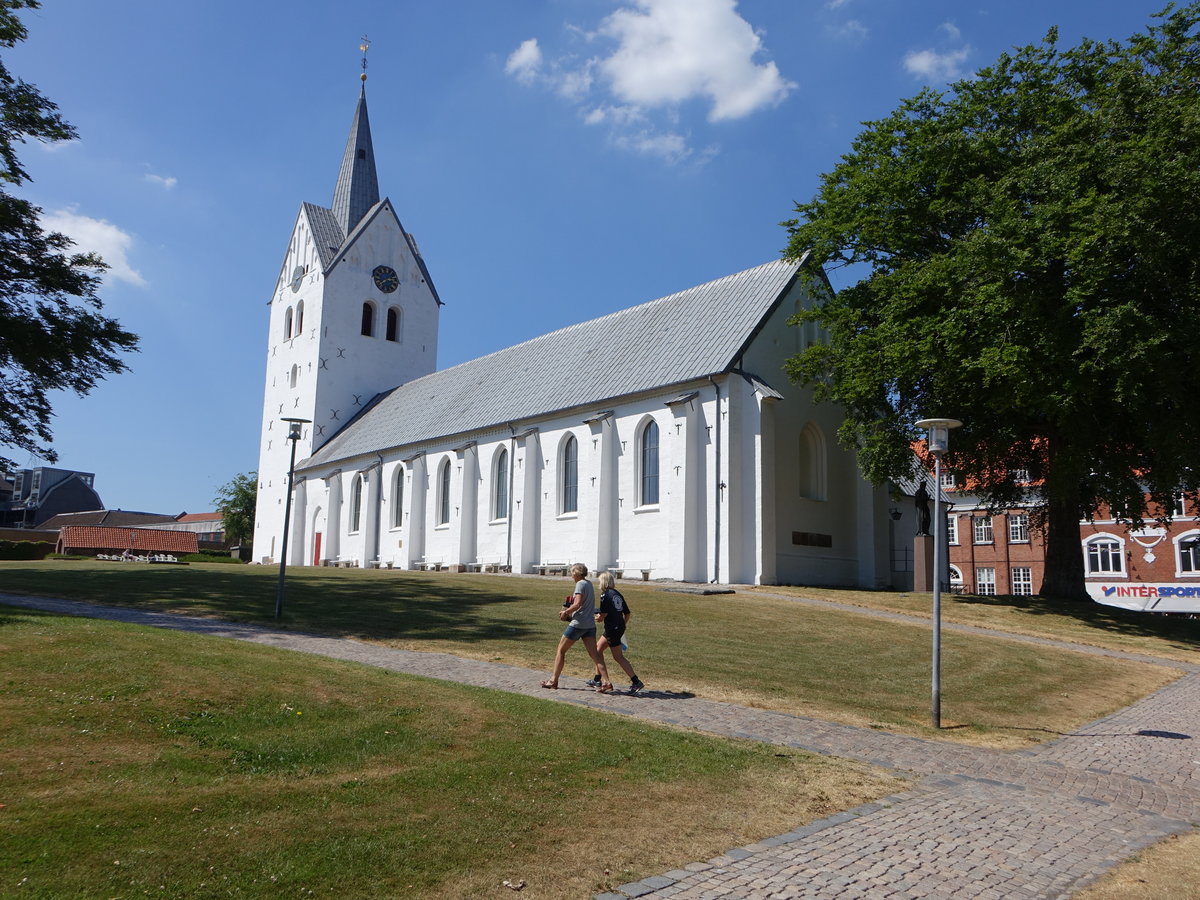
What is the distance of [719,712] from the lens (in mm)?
11516

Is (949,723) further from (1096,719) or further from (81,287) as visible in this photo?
(81,287)

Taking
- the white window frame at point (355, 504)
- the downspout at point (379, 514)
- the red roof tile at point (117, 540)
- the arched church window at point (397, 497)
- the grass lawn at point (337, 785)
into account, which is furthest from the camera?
the red roof tile at point (117, 540)

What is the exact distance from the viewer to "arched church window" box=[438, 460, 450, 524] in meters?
42.4

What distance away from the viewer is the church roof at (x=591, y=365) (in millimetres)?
32469

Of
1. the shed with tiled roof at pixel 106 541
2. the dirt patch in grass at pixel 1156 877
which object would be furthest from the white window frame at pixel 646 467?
the shed with tiled roof at pixel 106 541

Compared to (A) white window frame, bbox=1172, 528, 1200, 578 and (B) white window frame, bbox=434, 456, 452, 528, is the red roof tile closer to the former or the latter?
(B) white window frame, bbox=434, 456, 452, 528

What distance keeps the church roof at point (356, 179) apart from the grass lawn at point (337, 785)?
4977cm

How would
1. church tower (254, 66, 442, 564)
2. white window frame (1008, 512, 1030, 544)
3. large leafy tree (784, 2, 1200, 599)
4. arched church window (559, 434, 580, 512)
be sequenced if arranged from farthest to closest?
white window frame (1008, 512, 1030, 544) < church tower (254, 66, 442, 564) < arched church window (559, 434, 580, 512) < large leafy tree (784, 2, 1200, 599)

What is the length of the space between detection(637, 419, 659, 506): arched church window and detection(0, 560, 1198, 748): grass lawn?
528 cm

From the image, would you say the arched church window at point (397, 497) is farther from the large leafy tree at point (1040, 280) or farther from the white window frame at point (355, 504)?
the large leafy tree at point (1040, 280)

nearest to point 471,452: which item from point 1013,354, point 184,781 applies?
point 1013,354

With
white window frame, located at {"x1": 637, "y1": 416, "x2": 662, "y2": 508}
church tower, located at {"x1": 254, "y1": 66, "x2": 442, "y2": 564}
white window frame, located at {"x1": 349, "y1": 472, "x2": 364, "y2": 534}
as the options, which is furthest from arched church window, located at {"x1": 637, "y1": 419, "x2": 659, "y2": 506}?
church tower, located at {"x1": 254, "y1": 66, "x2": 442, "y2": 564}

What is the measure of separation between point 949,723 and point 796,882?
695 cm

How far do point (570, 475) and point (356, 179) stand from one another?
30920mm
